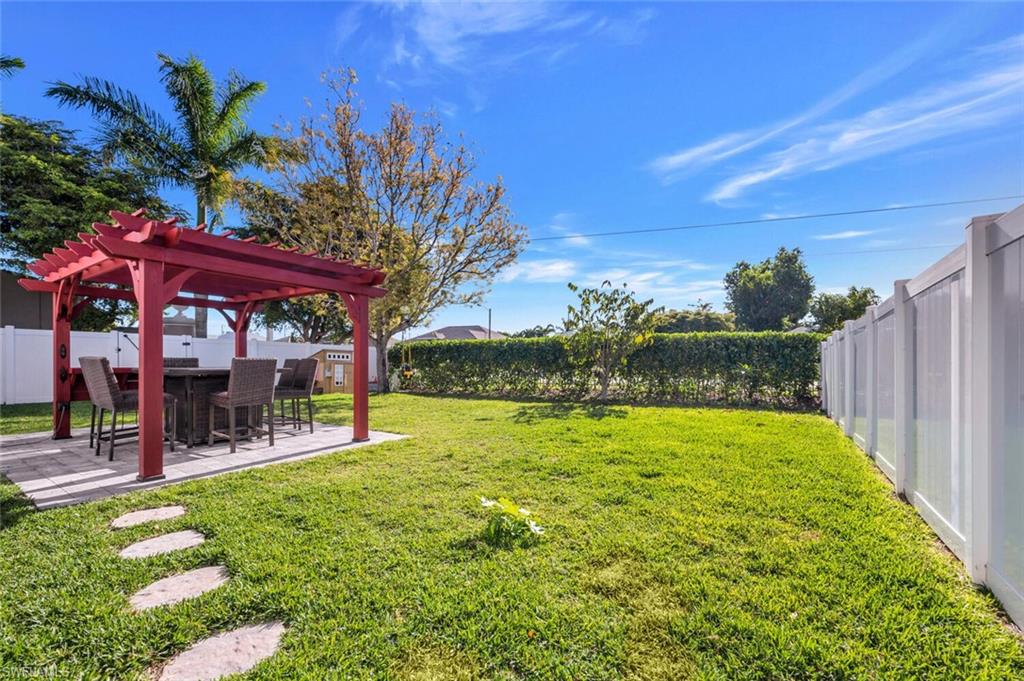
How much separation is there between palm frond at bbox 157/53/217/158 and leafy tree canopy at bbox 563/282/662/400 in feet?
36.9

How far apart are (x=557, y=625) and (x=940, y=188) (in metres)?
21.2

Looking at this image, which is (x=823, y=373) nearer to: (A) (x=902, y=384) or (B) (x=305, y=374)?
(A) (x=902, y=384)

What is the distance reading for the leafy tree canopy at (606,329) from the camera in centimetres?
1071

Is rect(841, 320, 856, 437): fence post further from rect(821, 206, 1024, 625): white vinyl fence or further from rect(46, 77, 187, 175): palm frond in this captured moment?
rect(46, 77, 187, 175): palm frond

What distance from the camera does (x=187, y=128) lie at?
41.9 feet

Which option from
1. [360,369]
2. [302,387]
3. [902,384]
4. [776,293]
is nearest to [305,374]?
[302,387]

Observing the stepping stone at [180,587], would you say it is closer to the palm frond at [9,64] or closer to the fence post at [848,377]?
the fence post at [848,377]

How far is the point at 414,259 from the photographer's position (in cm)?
1233

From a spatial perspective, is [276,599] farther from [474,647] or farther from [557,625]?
[557,625]

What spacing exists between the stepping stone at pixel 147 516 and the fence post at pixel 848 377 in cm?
721

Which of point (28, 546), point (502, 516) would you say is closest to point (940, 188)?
point (502, 516)

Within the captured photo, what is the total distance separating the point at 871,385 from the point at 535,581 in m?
4.25

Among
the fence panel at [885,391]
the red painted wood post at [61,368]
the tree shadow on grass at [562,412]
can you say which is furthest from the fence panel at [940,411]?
the red painted wood post at [61,368]

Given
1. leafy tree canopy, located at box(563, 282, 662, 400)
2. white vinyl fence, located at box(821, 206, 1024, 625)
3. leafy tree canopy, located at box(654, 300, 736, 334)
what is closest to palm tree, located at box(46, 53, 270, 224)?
leafy tree canopy, located at box(563, 282, 662, 400)
